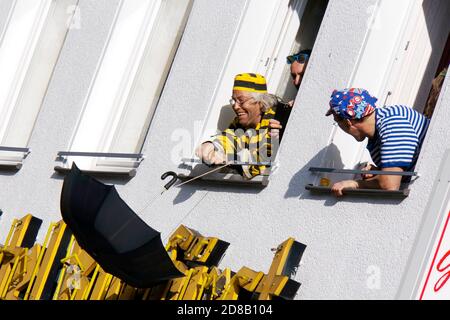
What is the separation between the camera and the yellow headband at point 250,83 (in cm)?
1321

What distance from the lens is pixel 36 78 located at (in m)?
16.5

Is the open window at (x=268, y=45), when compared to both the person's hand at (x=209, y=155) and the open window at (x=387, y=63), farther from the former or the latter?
the open window at (x=387, y=63)

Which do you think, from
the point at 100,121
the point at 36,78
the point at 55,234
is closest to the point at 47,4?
the point at 36,78

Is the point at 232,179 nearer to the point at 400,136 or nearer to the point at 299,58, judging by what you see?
the point at 299,58

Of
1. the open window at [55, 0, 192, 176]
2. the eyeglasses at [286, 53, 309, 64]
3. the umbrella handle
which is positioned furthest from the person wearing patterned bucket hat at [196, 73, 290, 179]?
the open window at [55, 0, 192, 176]

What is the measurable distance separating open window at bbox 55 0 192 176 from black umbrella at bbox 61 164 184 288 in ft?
8.76

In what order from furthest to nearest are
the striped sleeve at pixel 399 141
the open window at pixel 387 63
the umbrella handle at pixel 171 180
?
the umbrella handle at pixel 171 180 < the open window at pixel 387 63 < the striped sleeve at pixel 399 141

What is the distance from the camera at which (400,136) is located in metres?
11.7

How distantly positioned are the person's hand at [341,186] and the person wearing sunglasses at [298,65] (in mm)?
1609

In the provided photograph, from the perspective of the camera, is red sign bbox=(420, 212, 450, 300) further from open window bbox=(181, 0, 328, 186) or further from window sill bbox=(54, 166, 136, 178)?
window sill bbox=(54, 166, 136, 178)

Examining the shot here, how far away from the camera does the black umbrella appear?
12.2 meters

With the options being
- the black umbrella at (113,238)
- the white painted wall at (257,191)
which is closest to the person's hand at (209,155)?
the white painted wall at (257,191)
